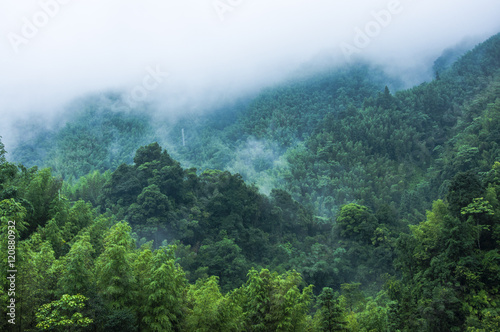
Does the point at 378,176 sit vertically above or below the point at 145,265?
above

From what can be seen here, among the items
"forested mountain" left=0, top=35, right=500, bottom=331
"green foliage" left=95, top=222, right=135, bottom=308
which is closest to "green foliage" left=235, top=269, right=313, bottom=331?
"forested mountain" left=0, top=35, right=500, bottom=331

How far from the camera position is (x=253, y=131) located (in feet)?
220

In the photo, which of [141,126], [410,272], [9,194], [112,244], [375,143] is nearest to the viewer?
[112,244]

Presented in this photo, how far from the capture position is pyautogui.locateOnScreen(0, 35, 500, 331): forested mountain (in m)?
14.5

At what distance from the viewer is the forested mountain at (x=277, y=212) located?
14.5 m

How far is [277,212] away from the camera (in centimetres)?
3766

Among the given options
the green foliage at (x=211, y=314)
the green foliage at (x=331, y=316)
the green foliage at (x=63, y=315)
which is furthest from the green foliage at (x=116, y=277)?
the green foliage at (x=331, y=316)

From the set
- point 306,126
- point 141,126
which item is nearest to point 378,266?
point 306,126

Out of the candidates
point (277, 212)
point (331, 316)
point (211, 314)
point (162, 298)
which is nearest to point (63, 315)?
point (162, 298)

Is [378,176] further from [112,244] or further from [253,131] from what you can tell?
[112,244]

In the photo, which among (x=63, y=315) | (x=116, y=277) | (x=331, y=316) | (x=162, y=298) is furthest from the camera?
(x=331, y=316)

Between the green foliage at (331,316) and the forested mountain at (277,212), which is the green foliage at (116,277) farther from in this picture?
the green foliage at (331,316)

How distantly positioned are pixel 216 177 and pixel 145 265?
2279 cm

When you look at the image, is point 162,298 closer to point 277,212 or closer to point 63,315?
point 63,315
